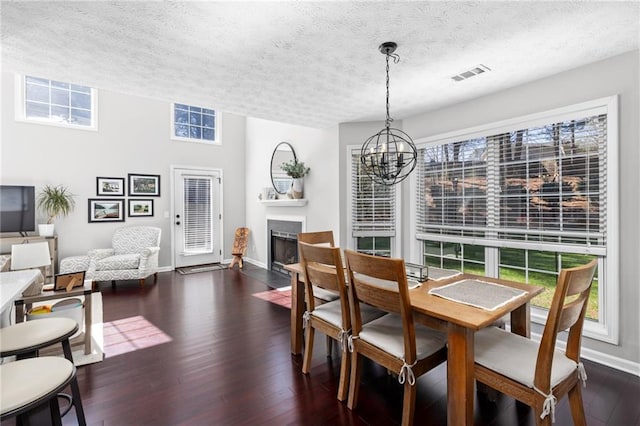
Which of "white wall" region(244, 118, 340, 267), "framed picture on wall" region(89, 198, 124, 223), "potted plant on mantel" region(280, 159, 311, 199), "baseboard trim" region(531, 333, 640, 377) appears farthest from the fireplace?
"baseboard trim" region(531, 333, 640, 377)

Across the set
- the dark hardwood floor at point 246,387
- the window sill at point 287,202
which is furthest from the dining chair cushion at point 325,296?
the window sill at point 287,202


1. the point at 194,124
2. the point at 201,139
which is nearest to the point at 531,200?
the point at 201,139

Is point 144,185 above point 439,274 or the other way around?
above

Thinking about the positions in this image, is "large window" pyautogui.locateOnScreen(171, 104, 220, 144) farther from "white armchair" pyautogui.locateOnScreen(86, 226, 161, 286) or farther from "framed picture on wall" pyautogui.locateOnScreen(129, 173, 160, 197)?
"white armchair" pyautogui.locateOnScreen(86, 226, 161, 286)

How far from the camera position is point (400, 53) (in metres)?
2.30

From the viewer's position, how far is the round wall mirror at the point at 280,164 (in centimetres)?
539

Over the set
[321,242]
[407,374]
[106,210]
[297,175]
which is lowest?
[407,374]

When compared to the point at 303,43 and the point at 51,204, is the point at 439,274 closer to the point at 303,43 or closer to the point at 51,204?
the point at 303,43

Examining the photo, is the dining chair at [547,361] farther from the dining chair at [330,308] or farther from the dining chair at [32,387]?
the dining chair at [32,387]

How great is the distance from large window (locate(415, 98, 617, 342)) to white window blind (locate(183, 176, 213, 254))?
177 inches

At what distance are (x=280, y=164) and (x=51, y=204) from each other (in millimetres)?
3684

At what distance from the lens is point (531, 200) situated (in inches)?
114

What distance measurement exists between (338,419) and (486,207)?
2.51 m

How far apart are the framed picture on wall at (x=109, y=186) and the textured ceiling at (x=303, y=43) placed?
3.18 meters
